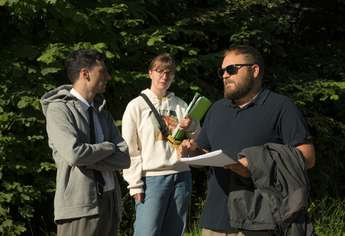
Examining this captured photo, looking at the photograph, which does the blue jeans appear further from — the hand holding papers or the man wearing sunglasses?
the hand holding papers

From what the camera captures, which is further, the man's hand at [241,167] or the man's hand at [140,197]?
the man's hand at [140,197]

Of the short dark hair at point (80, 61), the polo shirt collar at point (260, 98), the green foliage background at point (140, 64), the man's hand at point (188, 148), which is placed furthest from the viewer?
the green foliage background at point (140, 64)

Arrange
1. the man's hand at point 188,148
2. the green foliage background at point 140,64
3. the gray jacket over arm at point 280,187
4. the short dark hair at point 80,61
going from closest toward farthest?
the gray jacket over arm at point 280,187 → the man's hand at point 188,148 → the short dark hair at point 80,61 → the green foliage background at point 140,64

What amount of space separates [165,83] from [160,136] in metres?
0.45

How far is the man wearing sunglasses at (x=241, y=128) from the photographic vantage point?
3801mm

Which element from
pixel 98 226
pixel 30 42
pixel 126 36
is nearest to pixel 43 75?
pixel 30 42

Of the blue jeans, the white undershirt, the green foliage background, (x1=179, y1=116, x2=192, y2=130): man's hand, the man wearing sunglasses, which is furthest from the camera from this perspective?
the green foliage background

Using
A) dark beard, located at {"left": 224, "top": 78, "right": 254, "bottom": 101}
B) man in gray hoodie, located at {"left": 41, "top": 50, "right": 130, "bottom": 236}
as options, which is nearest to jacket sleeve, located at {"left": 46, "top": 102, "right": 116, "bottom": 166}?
man in gray hoodie, located at {"left": 41, "top": 50, "right": 130, "bottom": 236}

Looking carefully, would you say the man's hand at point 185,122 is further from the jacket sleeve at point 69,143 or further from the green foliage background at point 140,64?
the green foliage background at point 140,64

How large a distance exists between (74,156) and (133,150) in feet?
4.86

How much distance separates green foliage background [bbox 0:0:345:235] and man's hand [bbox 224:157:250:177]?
3995 mm

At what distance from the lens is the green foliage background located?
24.4ft

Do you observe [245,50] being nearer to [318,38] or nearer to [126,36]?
[126,36]

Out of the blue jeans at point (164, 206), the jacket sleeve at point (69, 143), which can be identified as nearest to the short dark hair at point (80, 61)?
the jacket sleeve at point (69, 143)
